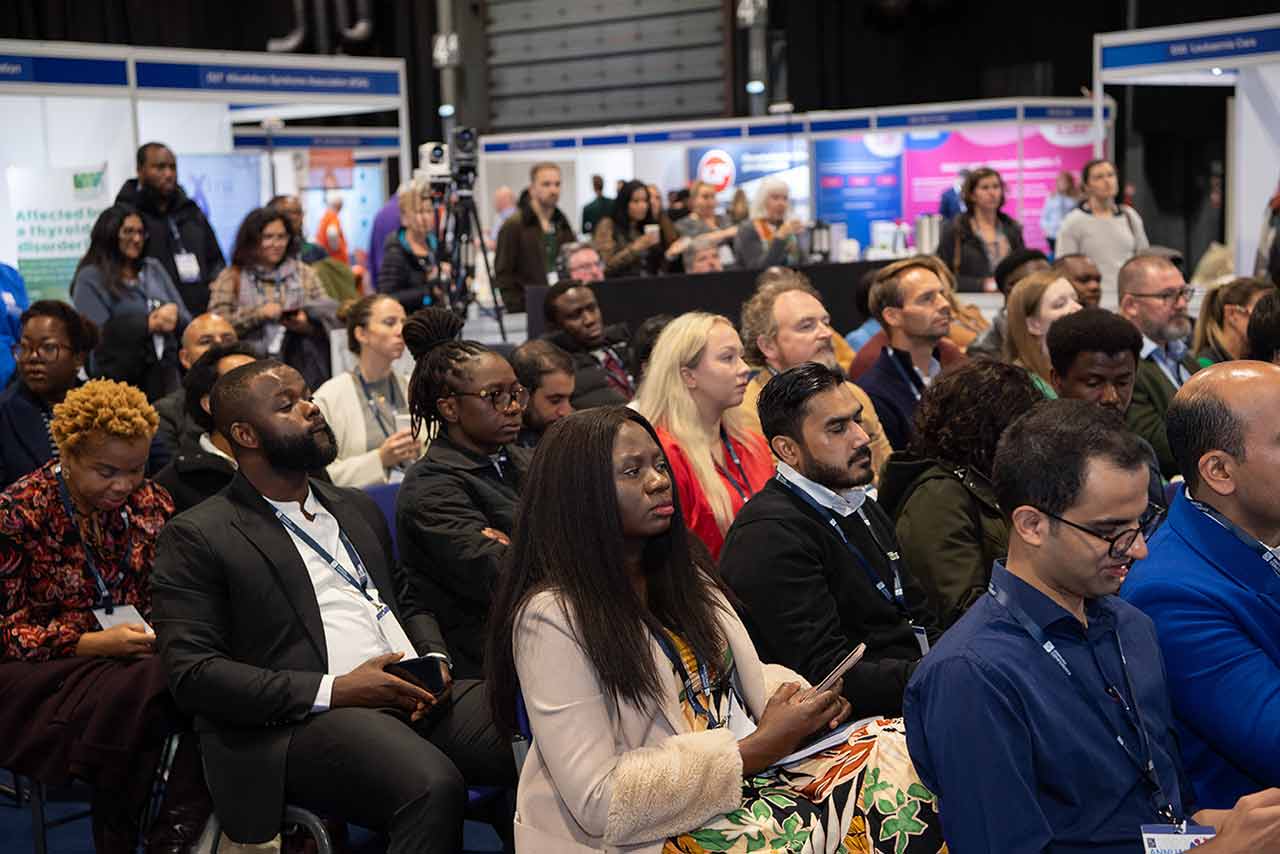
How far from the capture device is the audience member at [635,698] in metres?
2.24

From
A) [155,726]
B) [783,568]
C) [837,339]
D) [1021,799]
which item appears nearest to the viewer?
[1021,799]

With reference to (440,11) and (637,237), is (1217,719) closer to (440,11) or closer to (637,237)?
(637,237)

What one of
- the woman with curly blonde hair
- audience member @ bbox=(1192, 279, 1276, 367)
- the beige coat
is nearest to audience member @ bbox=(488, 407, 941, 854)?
the woman with curly blonde hair

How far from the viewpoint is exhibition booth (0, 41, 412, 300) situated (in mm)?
7777

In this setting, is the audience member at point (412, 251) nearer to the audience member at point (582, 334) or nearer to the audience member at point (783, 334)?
the audience member at point (582, 334)

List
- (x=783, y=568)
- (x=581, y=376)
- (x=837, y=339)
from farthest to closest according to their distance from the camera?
1. (x=837, y=339)
2. (x=581, y=376)
3. (x=783, y=568)

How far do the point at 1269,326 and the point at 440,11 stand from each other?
50.6ft

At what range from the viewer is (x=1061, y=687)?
199cm

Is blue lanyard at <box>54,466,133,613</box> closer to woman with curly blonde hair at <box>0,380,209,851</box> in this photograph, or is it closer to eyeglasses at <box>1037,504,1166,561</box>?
woman with curly blonde hair at <box>0,380,209,851</box>

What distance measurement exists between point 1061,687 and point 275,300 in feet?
16.4

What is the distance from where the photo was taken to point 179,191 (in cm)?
693

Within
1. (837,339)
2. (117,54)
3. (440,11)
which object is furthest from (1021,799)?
(440,11)

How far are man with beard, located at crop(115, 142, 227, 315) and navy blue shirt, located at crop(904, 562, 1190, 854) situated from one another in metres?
5.50

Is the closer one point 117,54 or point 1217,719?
point 1217,719
